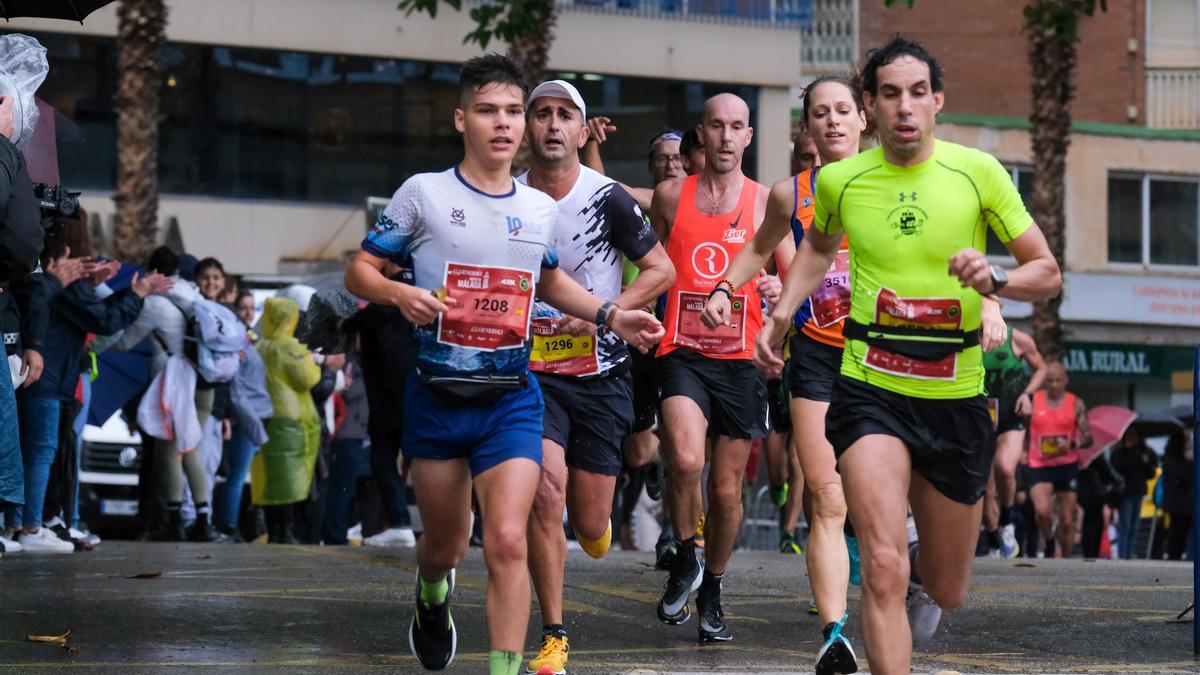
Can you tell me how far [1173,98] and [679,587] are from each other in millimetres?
34176

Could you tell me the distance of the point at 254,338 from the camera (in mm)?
16828

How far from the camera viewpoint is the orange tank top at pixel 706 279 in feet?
30.1

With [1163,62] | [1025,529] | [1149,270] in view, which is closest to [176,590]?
[1025,529]

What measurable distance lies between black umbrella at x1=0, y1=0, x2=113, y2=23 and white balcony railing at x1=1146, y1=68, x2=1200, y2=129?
111 ft

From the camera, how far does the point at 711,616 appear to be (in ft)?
28.3

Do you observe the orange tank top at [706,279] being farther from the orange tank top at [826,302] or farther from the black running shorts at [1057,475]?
the black running shorts at [1057,475]

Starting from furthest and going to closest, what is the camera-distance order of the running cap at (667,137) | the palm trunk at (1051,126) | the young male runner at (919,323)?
the palm trunk at (1051,126) → the running cap at (667,137) → the young male runner at (919,323)

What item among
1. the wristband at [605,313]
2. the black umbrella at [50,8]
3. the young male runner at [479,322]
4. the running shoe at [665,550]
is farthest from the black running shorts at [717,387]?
the black umbrella at [50,8]

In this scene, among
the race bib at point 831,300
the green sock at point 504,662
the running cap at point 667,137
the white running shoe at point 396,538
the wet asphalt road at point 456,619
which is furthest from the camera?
the white running shoe at point 396,538

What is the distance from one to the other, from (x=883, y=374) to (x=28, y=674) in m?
3.08

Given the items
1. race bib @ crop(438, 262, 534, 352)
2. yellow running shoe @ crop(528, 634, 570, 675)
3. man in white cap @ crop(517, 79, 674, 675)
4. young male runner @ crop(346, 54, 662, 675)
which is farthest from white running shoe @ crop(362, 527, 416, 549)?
race bib @ crop(438, 262, 534, 352)

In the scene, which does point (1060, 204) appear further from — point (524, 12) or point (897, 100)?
point (897, 100)

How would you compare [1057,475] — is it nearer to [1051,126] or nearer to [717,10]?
[1051,126]

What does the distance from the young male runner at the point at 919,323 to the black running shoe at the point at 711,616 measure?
2.14m
